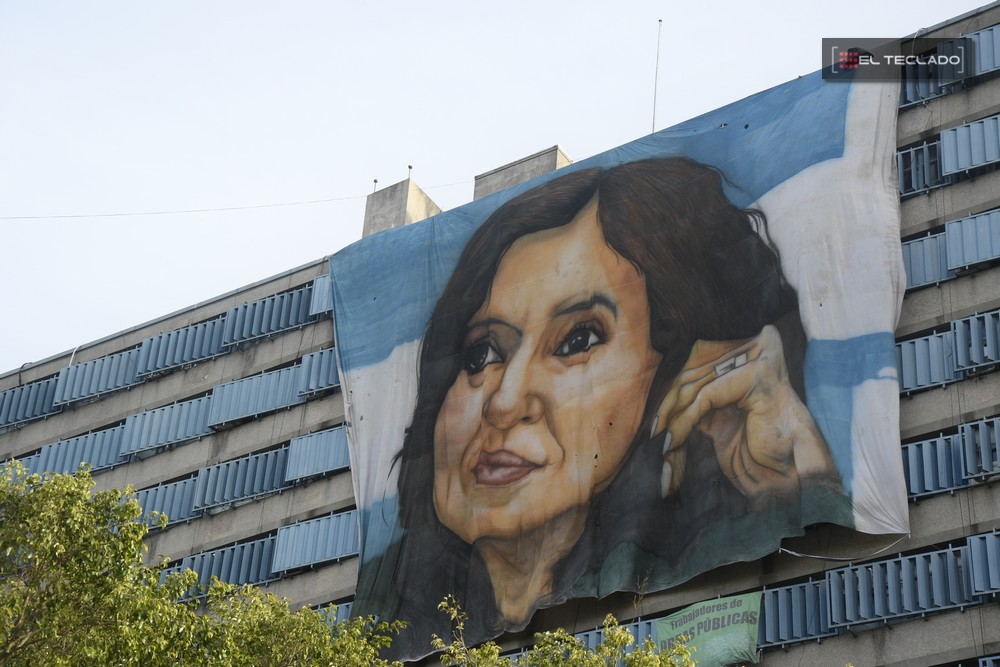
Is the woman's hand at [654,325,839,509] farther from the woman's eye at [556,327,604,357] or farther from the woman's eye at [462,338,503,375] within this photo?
the woman's eye at [462,338,503,375]

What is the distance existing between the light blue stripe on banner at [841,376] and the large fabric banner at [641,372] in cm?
6

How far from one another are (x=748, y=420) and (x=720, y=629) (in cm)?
527

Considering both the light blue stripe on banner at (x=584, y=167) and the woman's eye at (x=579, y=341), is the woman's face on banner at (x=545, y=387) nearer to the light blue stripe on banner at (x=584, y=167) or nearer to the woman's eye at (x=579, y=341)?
the woman's eye at (x=579, y=341)

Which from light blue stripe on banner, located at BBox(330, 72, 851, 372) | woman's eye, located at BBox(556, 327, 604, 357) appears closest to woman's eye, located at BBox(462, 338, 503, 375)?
woman's eye, located at BBox(556, 327, 604, 357)

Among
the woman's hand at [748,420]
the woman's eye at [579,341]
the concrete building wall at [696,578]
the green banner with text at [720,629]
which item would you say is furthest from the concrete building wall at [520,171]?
the green banner with text at [720,629]

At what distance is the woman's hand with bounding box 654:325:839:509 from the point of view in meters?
40.0

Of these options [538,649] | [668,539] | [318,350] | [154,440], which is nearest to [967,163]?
[668,539]

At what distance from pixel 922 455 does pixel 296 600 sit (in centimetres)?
2039

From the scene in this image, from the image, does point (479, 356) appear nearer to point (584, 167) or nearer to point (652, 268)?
point (652, 268)

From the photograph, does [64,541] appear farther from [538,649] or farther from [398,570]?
[398,570]

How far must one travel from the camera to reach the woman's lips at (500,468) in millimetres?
45281

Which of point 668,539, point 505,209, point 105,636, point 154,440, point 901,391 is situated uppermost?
point 505,209

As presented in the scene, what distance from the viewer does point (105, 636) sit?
2877 centimetres

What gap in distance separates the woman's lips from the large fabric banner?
67 millimetres
